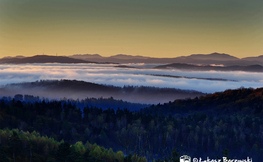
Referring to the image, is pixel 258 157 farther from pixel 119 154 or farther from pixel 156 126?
pixel 119 154

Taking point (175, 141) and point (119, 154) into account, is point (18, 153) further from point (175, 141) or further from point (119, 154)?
point (175, 141)

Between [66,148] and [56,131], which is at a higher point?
[66,148]

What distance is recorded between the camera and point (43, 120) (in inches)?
6993

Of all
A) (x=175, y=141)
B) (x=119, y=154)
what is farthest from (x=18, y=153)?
(x=175, y=141)

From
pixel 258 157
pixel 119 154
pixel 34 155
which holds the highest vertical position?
pixel 34 155

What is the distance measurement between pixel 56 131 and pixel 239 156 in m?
112

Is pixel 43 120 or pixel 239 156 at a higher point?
pixel 43 120

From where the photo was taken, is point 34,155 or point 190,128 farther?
point 190,128

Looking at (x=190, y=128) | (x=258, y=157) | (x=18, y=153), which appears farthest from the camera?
(x=190, y=128)

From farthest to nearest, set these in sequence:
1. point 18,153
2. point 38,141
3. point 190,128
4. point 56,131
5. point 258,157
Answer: point 190,128 < point 56,131 < point 258,157 < point 38,141 < point 18,153

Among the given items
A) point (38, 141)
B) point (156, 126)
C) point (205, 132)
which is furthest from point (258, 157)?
point (38, 141)

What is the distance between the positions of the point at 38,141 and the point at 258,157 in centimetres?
12114

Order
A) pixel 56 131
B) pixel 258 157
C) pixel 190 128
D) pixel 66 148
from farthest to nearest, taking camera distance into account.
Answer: pixel 190 128 < pixel 56 131 < pixel 258 157 < pixel 66 148

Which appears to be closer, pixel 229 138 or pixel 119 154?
pixel 119 154
